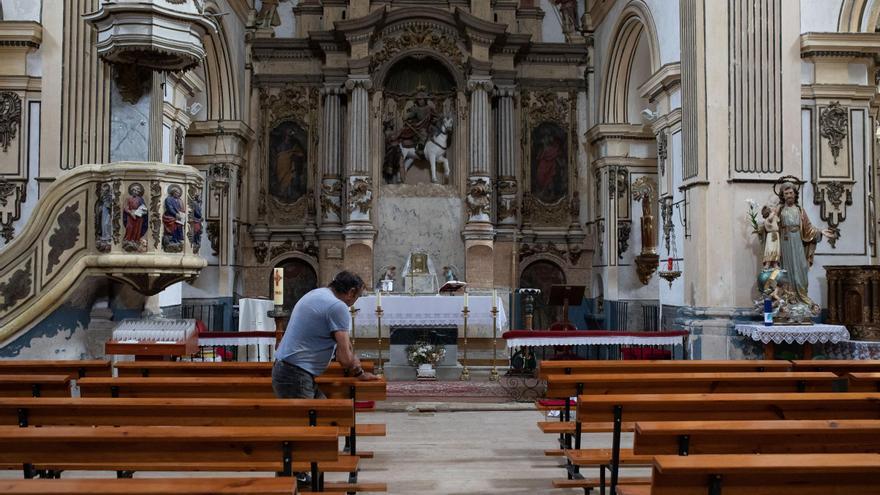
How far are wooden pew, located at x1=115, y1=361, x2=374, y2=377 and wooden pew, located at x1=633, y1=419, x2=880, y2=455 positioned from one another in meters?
3.12

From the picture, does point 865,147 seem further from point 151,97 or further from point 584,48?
point 151,97

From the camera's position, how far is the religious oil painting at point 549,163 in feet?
61.3

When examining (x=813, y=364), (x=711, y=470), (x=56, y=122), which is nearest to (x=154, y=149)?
(x=56, y=122)

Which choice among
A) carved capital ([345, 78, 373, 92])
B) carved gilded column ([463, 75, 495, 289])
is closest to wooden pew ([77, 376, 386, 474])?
carved gilded column ([463, 75, 495, 289])

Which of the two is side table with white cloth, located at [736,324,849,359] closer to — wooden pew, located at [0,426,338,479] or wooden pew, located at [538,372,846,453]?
wooden pew, located at [538,372,846,453]

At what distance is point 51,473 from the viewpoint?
5.24 meters

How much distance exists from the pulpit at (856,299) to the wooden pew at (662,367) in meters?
3.81

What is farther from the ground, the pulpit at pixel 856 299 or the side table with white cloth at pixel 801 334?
the pulpit at pixel 856 299

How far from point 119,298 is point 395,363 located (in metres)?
5.06

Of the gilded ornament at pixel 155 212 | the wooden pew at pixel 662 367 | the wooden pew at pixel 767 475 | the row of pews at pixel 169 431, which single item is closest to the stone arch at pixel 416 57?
the gilded ornament at pixel 155 212

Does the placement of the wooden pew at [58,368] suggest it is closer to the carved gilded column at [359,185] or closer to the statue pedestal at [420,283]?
the statue pedestal at [420,283]

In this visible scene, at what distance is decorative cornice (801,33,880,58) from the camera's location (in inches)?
436

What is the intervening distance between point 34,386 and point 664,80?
9.99 metres

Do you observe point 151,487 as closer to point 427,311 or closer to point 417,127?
point 427,311
